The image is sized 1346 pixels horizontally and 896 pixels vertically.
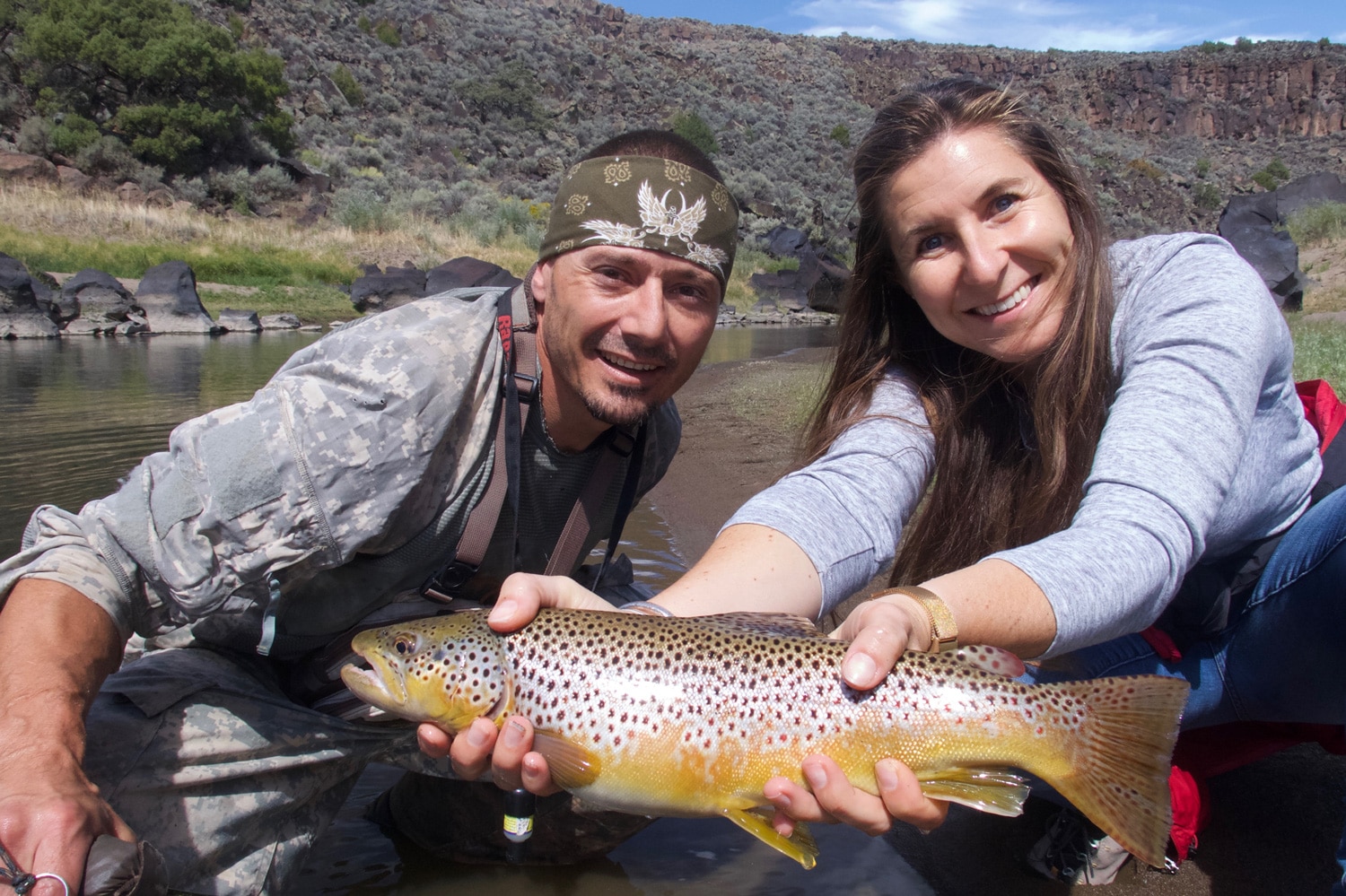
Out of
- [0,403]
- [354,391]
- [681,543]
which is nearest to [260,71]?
[0,403]

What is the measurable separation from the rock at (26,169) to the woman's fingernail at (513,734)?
4061cm

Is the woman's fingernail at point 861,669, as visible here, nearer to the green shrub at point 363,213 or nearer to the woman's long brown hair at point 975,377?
the woman's long brown hair at point 975,377

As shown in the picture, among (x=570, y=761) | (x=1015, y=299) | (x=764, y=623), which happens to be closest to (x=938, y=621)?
(x=764, y=623)

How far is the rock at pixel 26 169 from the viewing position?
34188 mm

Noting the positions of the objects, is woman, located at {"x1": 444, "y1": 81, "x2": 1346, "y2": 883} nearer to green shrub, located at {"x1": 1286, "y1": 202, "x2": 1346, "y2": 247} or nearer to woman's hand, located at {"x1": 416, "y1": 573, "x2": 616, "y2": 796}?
woman's hand, located at {"x1": 416, "y1": 573, "x2": 616, "y2": 796}

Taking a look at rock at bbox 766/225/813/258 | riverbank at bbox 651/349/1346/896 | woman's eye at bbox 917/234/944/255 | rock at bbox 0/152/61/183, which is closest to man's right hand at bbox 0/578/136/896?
riverbank at bbox 651/349/1346/896

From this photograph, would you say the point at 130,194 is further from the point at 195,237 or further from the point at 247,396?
the point at 247,396

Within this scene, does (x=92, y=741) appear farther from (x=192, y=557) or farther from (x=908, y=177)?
(x=908, y=177)

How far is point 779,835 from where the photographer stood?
7.80 feet

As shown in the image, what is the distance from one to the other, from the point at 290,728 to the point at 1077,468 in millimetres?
2773

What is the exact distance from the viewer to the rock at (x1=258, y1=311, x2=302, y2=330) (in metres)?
26.9

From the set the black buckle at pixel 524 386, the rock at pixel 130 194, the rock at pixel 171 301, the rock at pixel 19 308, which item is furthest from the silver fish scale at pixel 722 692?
the rock at pixel 130 194

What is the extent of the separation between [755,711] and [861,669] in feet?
1.15

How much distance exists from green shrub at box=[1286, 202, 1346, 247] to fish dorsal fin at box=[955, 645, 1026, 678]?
86.9ft
